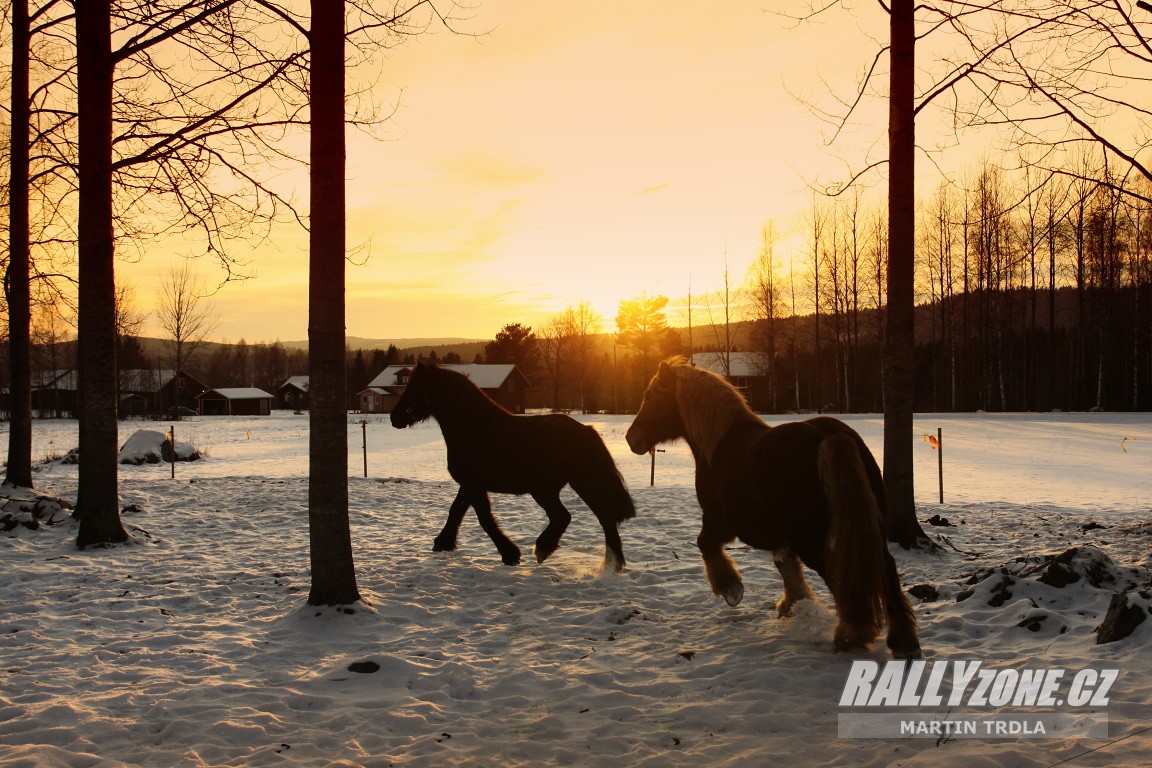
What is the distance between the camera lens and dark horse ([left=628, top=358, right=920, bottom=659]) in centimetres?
406

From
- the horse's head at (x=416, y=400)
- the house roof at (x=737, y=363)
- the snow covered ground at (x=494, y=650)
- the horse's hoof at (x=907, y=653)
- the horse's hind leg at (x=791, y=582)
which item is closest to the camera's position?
the snow covered ground at (x=494, y=650)

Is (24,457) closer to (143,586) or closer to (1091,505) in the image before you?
(143,586)

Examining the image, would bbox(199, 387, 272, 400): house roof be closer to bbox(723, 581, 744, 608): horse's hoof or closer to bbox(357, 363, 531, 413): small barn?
bbox(357, 363, 531, 413): small barn

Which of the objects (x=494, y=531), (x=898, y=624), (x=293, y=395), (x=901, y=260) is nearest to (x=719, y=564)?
(x=898, y=624)

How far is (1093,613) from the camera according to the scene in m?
4.84

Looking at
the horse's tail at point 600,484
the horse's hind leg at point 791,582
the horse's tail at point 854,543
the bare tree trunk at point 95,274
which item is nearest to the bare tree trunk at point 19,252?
the bare tree trunk at point 95,274

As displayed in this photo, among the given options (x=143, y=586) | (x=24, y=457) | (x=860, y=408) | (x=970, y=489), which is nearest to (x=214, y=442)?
(x=24, y=457)

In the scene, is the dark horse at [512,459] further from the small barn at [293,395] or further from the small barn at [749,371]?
the small barn at [293,395]

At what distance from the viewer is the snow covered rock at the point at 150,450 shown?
20.8m


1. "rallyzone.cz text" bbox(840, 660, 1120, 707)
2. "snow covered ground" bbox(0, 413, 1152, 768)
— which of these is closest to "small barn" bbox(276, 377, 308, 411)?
"snow covered ground" bbox(0, 413, 1152, 768)

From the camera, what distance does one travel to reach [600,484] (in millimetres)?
6812

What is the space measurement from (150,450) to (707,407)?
2133cm

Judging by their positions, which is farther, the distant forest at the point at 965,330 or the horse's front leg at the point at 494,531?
the distant forest at the point at 965,330

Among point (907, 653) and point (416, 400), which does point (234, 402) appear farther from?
point (907, 653)
